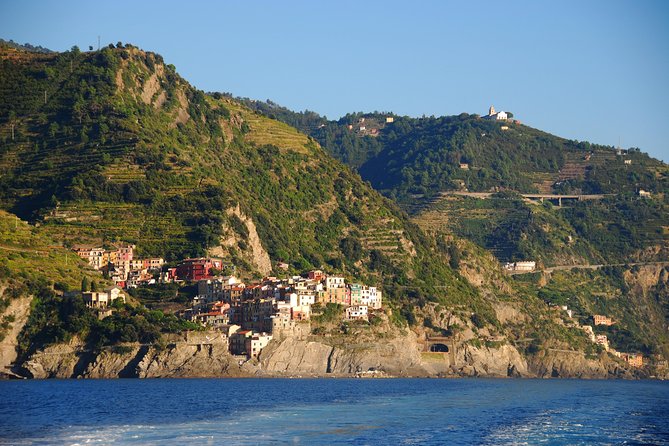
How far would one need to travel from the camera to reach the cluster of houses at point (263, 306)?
133375mm

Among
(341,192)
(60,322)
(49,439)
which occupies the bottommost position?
(49,439)

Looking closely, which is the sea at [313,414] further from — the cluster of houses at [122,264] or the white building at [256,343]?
the cluster of houses at [122,264]

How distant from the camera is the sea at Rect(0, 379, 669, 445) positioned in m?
72.6

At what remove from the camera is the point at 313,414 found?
3346 inches

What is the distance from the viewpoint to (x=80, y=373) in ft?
393

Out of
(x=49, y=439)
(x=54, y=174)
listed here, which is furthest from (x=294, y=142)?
(x=49, y=439)

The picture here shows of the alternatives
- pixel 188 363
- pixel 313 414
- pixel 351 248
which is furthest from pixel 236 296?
pixel 313 414

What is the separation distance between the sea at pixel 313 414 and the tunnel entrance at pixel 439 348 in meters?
32.3

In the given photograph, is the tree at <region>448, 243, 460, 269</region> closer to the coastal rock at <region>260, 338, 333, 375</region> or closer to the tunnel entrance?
the tunnel entrance

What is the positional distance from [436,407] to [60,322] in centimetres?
3825

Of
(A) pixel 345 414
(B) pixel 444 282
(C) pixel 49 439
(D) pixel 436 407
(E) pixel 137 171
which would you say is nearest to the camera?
(C) pixel 49 439

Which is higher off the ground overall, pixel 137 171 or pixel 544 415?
pixel 137 171

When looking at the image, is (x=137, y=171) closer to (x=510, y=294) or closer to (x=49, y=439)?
(x=510, y=294)

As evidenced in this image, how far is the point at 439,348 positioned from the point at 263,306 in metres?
25.8
